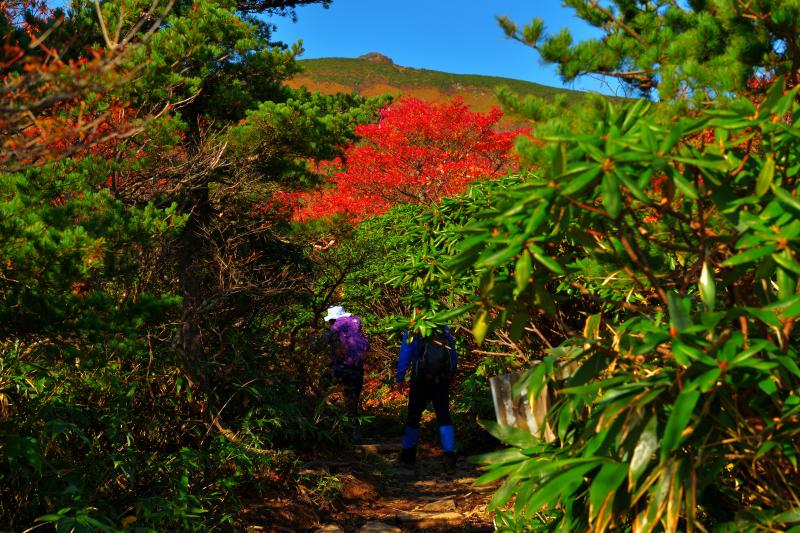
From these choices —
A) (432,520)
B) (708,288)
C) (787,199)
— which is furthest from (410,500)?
(787,199)

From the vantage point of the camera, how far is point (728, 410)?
91.4 inches

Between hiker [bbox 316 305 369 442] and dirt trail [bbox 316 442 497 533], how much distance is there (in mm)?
875

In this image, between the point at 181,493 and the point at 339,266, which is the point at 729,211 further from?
the point at 339,266

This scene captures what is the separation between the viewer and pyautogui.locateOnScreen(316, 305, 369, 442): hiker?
8227 millimetres

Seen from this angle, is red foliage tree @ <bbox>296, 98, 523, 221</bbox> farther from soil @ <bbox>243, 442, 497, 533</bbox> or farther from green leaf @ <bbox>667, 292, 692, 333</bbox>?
green leaf @ <bbox>667, 292, 692, 333</bbox>

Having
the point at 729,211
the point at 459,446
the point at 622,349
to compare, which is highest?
the point at 729,211

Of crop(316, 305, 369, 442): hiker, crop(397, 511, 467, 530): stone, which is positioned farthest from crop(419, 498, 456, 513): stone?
crop(316, 305, 369, 442): hiker

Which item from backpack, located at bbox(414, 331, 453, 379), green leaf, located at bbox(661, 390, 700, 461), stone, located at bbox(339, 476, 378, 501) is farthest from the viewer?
backpack, located at bbox(414, 331, 453, 379)

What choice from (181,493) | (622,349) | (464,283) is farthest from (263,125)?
(622,349)

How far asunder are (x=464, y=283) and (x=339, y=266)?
344 cm

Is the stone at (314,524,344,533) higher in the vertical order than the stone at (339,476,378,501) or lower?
lower

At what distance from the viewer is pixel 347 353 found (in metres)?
8.32

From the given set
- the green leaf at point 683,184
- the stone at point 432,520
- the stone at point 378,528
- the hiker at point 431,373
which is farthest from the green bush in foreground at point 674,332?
the hiker at point 431,373

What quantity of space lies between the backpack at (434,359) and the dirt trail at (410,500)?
1.05 metres
